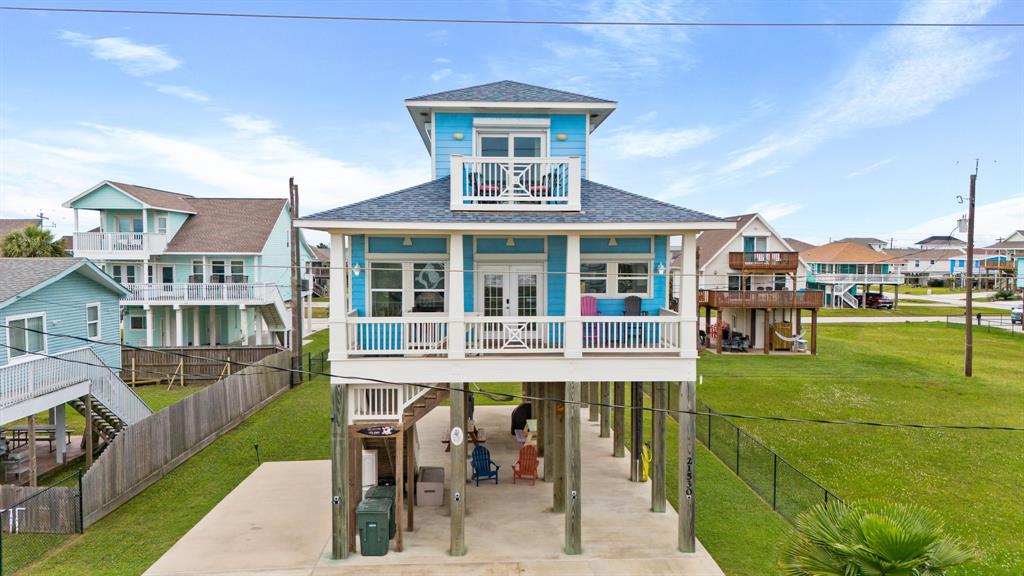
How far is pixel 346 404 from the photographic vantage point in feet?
36.9

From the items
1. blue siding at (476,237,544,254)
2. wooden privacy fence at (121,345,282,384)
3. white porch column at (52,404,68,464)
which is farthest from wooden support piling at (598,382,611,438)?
wooden privacy fence at (121,345,282,384)

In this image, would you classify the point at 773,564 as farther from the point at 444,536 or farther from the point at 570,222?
the point at 570,222

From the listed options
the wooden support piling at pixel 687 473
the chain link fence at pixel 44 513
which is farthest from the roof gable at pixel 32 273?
the wooden support piling at pixel 687 473

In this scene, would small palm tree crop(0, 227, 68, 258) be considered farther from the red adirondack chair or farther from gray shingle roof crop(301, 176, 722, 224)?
the red adirondack chair

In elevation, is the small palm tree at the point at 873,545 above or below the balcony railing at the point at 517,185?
below

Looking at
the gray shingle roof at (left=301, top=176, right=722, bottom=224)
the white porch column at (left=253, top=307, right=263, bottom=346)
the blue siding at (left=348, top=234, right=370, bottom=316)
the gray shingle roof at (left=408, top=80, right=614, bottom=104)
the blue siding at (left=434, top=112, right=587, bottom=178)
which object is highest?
the gray shingle roof at (left=408, top=80, right=614, bottom=104)

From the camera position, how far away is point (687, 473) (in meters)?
11.1

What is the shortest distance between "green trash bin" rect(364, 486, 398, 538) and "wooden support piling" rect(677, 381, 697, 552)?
225 inches

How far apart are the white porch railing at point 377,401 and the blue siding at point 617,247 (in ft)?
16.3

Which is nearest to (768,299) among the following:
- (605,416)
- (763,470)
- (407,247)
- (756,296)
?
(756,296)

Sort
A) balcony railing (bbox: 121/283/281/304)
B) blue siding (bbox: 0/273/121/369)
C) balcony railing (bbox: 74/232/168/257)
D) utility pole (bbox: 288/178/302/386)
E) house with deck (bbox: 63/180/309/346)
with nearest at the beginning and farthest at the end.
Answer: blue siding (bbox: 0/273/121/369)
utility pole (bbox: 288/178/302/386)
balcony railing (bbox: 121/283/281/304)
house with deck (bbox: 63/180/309/346)
balcony railing (bbox: 74/232/168/257)

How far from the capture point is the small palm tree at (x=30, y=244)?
3209 cm

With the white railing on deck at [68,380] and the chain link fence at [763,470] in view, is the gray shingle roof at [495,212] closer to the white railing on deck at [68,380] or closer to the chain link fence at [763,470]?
the chain link fence at [763,470]

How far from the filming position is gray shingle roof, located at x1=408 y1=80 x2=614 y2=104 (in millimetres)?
12992
